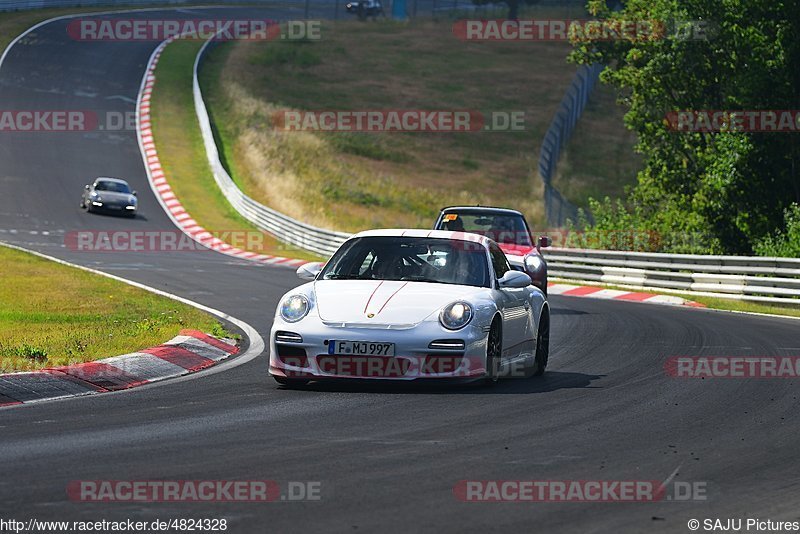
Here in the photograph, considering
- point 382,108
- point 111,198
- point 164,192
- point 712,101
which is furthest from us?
point 382,108

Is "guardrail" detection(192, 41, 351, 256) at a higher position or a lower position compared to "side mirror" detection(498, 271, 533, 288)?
lower

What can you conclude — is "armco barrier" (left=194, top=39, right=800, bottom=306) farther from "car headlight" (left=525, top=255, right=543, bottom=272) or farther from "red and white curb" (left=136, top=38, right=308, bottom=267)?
"car headlight" (left=525, top=255, right=543, bottom=272)

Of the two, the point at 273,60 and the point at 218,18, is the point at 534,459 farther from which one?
the point at 218,18

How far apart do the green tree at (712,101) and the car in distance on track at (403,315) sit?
18.4 m

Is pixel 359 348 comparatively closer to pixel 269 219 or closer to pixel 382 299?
pixel 382 299

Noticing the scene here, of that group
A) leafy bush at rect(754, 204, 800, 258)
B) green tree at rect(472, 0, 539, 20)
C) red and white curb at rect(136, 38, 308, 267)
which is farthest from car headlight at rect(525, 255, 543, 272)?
green tree at rect(472, 0, 539, 20)

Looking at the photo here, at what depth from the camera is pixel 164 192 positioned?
45.5 metres

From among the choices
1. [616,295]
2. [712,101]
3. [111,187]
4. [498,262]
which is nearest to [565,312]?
[616,295]

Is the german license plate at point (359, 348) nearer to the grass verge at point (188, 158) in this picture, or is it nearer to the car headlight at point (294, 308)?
the car headlight at point (294, 308)

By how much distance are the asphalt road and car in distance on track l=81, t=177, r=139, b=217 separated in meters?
26.8

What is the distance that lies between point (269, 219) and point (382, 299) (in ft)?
99.8

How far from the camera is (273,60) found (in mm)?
75125

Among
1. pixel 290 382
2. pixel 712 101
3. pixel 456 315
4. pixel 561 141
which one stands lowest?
pixel 290 382

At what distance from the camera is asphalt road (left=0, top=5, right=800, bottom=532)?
6.09 m
